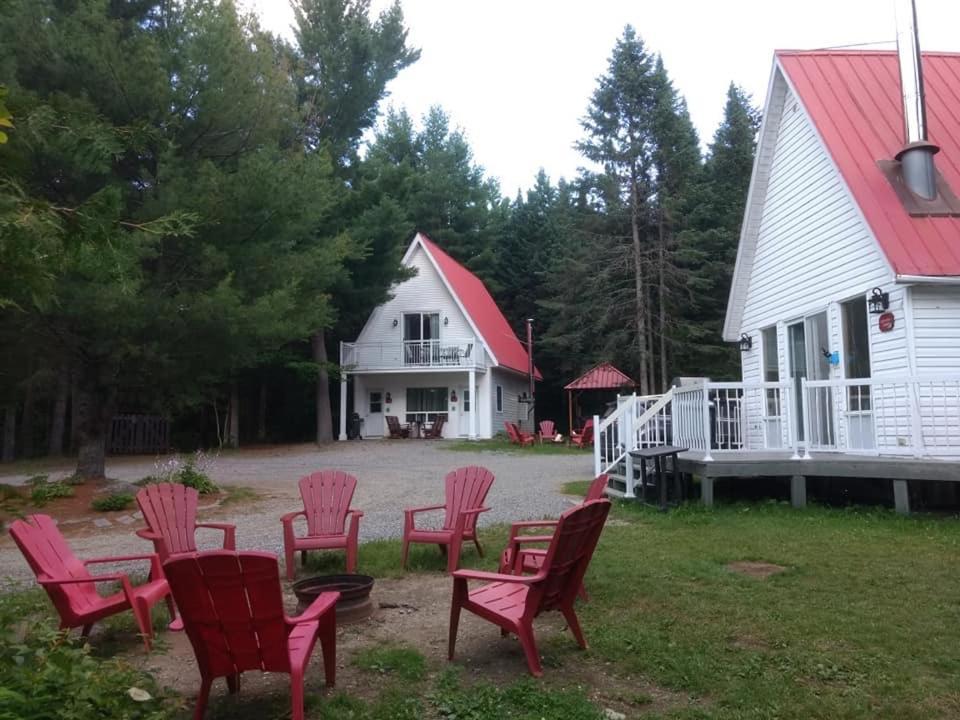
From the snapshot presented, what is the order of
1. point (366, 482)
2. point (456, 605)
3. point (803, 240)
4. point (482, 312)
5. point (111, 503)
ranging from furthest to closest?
point (482, 312) → point (366, 482) → point (803, 240) → point (111, 503) → point (456, 605)

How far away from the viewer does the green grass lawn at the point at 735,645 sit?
142 inches

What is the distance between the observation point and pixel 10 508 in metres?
2.72

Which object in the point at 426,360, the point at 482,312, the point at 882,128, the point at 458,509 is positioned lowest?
the point at 458,509

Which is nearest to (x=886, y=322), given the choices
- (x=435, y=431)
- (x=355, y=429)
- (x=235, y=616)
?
(x=235, y=616)

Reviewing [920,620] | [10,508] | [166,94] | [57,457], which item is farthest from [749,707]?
[57,457]

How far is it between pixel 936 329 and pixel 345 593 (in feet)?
26.7

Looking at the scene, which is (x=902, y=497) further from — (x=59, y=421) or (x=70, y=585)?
(x=59, y=421)

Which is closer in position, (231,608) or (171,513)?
(231,608)

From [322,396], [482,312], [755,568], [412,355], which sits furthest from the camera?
[482,312]

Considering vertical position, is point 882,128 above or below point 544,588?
above

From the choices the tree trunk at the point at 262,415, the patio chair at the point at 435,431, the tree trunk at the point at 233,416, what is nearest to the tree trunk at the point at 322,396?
the tree trunk at the point at 233,416

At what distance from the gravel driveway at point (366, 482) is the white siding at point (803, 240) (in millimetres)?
4880

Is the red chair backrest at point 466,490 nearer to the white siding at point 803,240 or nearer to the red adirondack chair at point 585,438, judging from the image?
the white siding at point 803,240

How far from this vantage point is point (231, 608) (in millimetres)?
3363
